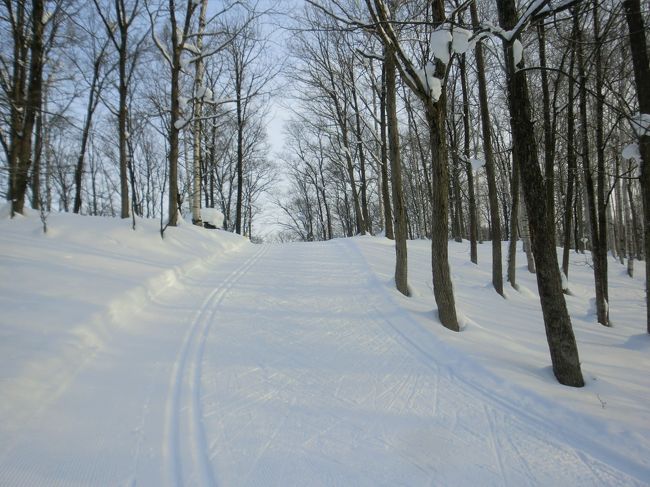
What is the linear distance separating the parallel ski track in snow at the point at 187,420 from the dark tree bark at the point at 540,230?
3.77 m

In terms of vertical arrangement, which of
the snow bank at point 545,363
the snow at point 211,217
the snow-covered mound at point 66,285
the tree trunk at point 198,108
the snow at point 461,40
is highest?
the tree trunk at point 198,108

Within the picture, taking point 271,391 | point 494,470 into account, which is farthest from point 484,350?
point 271,391

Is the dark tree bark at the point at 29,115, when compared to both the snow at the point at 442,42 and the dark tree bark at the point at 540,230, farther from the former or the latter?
the dark tree bark at the point at 540,230

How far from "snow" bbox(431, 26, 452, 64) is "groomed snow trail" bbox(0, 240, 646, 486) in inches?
146

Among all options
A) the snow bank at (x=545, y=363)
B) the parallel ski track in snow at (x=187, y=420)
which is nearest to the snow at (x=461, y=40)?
the snow bank at (x=545, y=363)

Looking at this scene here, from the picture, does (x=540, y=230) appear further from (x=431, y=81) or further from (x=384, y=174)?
(x=384, y=174)

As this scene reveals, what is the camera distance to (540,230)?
4031 millimetres

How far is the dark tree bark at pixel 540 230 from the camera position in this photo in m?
4.02

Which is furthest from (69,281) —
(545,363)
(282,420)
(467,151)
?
(467,151)

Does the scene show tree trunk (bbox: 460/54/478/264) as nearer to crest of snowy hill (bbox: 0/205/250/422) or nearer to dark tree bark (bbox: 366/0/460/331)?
dark tree bark (bbox: 366/0/460/331)

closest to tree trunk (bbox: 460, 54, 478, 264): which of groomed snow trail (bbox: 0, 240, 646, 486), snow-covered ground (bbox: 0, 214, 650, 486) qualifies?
snow-covered ground (bbox: 0, 214, 650, 486)

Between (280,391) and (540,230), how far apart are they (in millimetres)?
3333

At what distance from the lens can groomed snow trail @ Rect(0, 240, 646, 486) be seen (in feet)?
8.41

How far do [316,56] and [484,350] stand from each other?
14657 millimetres
